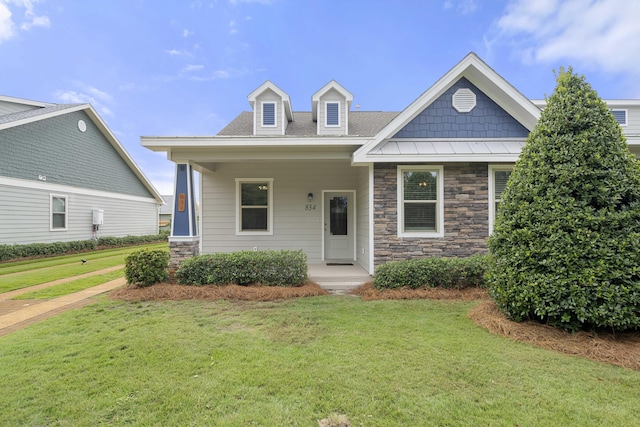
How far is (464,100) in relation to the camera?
728 centimetres

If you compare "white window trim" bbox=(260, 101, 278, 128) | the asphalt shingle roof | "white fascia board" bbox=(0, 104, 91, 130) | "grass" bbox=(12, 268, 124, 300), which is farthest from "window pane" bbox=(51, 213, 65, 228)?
"white window trim" bbox=(260, 101, 278, 128)

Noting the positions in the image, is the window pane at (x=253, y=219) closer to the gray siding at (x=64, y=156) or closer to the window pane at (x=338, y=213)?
the window pane at (x=338, y=213)

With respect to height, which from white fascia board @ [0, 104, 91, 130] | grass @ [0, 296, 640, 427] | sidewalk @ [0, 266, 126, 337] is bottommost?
sidewalk @ [0, 266, 126, 337]

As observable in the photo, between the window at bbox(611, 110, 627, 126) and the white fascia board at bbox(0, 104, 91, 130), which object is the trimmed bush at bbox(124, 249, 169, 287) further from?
the window at bbox(611, 110, 627, 126)

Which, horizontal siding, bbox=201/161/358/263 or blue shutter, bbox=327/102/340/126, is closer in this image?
horizontal siding, bbox=201/161/358/263

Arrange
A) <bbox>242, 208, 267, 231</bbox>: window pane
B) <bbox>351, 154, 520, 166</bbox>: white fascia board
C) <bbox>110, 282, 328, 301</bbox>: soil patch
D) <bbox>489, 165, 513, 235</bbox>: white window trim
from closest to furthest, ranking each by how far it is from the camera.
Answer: <bbox>110, 282, 328, 301</bbox>: soil patch, <bbox>351, 154, 520, 166</bbox>: white fascia board, <bbox>489, 165, 513, 235</bbox>: white window trim, <bbox>242, 208, 267, 231</bbox>: window pane

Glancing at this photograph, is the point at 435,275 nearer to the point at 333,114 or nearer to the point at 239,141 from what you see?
the point at 239,141

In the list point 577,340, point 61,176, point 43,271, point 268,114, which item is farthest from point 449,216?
point 61,176

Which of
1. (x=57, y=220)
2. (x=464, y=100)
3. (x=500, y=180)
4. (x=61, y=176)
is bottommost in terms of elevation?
(x=57, y=220)

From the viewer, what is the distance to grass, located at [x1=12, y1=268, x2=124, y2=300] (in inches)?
238

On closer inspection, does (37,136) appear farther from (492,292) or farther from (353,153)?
(492,292)

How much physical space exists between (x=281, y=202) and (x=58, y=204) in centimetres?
1095

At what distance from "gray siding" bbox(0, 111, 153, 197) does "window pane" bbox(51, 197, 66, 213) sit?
29.2 inches

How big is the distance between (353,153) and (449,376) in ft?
17.5
